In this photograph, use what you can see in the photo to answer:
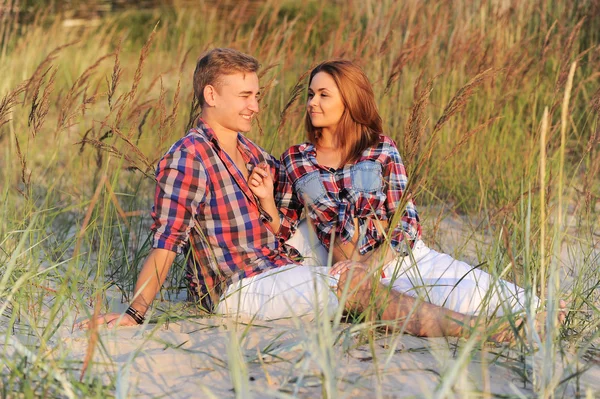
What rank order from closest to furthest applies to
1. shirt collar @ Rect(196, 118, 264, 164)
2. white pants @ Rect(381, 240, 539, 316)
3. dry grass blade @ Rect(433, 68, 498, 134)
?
1. dry grass blade @ Rect(433, 68, 498, 134)
2. white pants @ Rect(381, 240, 539, 316)
3. shirt collar @ Rect(196, 118, 264, 164)

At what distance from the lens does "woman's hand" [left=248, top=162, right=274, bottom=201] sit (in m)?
2.89

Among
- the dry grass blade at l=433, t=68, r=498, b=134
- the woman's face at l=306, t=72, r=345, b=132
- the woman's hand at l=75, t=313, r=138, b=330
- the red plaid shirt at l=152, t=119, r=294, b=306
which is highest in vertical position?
the dry grass blade at l=433, t=68, r=498, b=134

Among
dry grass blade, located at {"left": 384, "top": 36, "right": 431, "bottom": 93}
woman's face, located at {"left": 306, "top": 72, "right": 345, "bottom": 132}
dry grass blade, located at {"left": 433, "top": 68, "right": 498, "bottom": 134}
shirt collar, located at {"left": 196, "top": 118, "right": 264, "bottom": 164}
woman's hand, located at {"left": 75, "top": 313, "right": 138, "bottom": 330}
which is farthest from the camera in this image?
dry grass blade, located at {"left": 384, "top": 36, "right": 431, "bottom": 93}

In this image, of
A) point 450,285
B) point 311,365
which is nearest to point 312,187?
point 450,285

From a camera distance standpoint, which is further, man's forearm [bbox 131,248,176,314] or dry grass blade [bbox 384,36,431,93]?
dry grass blade [bbox 384,36,431,93]

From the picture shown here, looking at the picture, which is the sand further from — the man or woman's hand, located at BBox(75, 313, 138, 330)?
the man

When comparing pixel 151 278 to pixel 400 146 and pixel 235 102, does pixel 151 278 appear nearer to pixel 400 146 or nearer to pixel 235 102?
pixel 235 102

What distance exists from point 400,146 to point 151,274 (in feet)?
6.50

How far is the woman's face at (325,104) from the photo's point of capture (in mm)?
3100

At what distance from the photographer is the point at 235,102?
2883 mm

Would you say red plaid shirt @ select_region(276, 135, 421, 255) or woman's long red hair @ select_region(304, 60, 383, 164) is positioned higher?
woman's long red hair @ select_region(304, 60, 383, 164)

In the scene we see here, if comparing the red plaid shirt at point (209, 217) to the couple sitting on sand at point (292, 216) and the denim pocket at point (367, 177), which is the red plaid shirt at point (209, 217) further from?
the denim pocket at point (367, 177)

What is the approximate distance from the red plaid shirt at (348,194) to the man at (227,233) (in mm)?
160

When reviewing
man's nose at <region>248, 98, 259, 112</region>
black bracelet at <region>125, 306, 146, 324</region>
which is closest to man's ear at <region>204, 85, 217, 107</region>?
man's nose at <region>248, 98, 259, 112</region>
